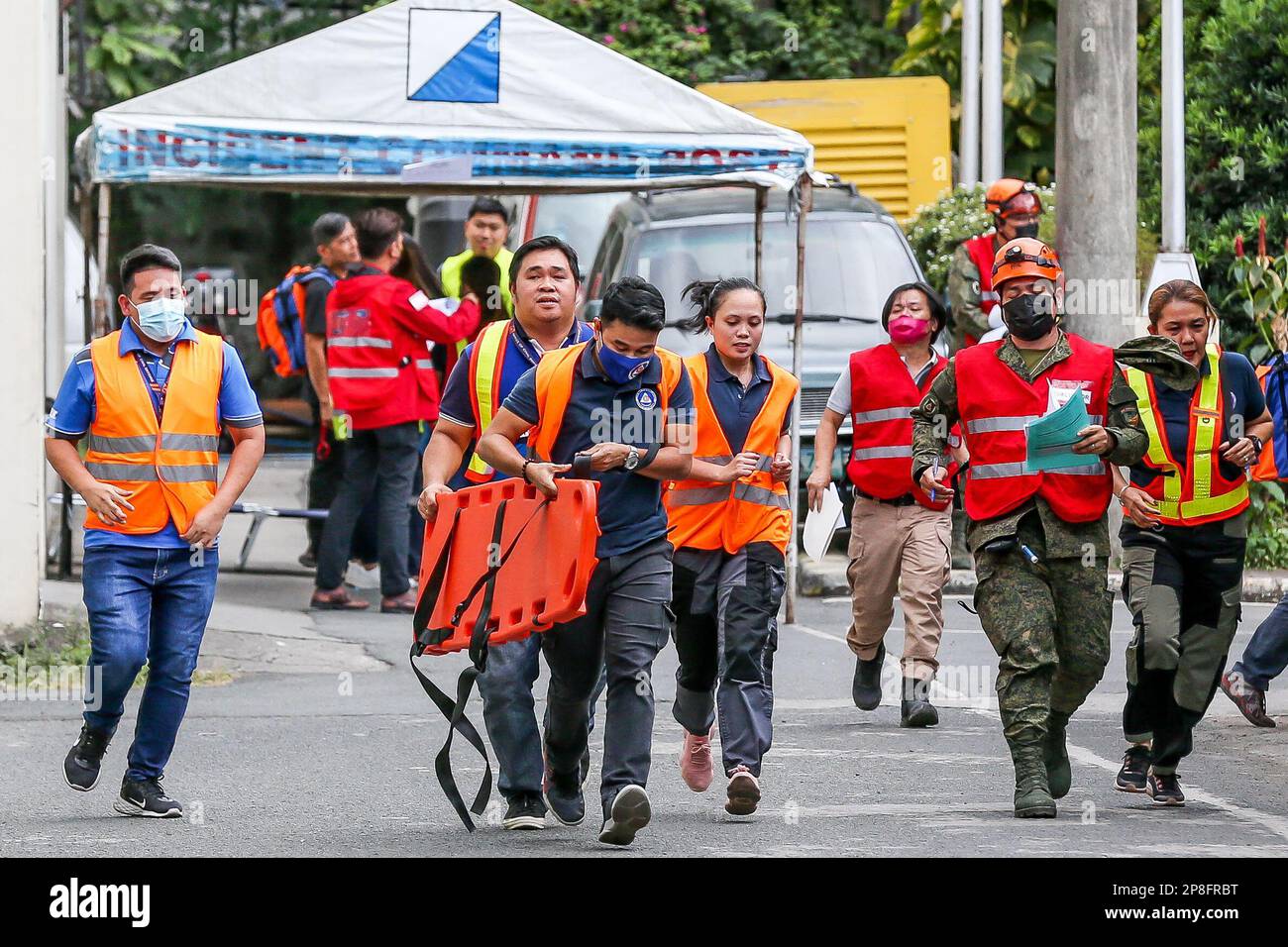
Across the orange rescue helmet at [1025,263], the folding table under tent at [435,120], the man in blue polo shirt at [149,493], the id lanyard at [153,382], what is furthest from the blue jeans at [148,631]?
the folding table under tent at [435,120]

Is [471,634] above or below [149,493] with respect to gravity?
below

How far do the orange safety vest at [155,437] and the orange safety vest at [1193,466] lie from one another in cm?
314

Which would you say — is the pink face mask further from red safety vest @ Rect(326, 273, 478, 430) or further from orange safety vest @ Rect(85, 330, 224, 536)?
red safety vest @ Rect(326, 273, 478, 430)

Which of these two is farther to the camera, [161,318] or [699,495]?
[699,495]

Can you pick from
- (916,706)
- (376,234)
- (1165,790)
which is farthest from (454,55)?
(1165,790)

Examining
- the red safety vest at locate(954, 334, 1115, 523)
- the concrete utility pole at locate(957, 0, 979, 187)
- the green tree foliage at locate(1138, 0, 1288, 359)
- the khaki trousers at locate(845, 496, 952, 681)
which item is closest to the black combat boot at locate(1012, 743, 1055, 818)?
the red safety vest at locate(954, 334, 1115, 523)

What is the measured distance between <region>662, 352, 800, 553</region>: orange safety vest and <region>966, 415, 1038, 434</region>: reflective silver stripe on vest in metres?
0.77

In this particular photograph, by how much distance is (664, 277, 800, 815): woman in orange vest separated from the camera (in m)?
7.77

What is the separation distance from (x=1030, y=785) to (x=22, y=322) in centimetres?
586

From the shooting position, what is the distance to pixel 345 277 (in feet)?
43.7

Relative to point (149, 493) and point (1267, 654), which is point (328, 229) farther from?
point (1267, 654)

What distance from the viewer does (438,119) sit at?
40.6 feet

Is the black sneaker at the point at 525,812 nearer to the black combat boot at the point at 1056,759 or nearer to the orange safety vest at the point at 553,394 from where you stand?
the orange safety vest at the point at 553,394

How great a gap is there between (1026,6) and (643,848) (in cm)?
1655
